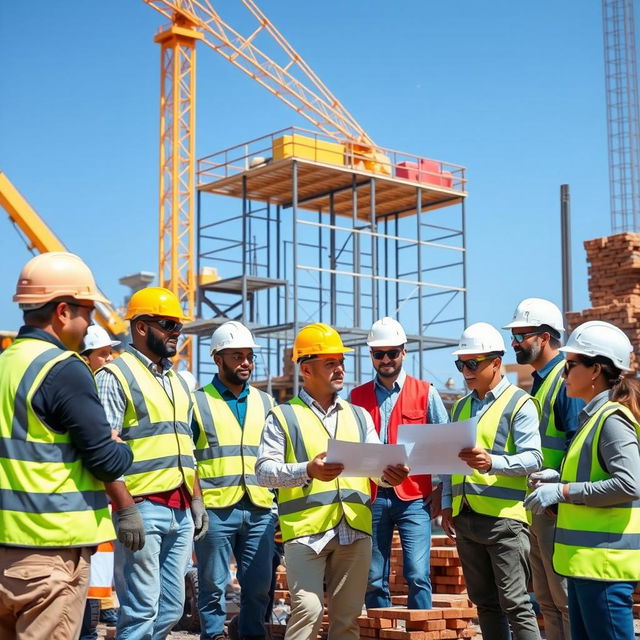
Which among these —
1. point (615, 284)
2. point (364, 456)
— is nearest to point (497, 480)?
point (364, 456)

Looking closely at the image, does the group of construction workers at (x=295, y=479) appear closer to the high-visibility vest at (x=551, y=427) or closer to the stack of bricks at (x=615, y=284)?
the high-visibility vest at (x=551, y=427)

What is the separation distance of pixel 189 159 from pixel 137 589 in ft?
126

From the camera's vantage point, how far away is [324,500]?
19.3 ft

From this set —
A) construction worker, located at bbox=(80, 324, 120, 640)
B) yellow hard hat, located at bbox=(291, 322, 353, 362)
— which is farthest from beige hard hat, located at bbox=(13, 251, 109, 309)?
construction worker, located at bbox=(80, 324, 120, 640)

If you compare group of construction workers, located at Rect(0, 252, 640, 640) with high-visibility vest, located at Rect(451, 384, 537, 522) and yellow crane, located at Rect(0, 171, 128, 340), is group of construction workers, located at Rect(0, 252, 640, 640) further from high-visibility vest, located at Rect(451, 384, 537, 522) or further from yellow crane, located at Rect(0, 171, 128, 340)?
yellow crane, located at Rect(0, 171, 128, 340)

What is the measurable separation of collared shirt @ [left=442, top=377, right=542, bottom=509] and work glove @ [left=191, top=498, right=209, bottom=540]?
1.53m

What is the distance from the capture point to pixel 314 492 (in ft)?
19.3

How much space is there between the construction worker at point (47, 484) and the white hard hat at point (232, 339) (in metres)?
3.00

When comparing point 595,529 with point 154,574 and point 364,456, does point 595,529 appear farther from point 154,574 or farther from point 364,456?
point 154,574

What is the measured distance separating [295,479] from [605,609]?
179 cm

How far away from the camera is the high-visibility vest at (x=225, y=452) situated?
23.0 ft

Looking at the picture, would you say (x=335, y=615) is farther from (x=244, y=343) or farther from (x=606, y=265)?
(x=606, y=265)

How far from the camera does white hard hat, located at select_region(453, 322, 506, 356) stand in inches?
269

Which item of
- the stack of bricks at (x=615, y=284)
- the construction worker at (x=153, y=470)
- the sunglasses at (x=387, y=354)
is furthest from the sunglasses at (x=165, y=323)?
the stack of bricks at (x=615, y=284)
